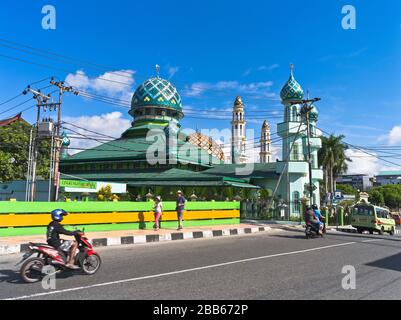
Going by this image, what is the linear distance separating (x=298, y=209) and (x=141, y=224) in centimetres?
1422

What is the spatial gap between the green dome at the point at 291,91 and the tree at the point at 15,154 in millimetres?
22212

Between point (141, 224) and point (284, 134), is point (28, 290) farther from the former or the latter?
point (284, 134)

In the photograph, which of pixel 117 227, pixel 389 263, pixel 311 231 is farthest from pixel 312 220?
pixel 117 227

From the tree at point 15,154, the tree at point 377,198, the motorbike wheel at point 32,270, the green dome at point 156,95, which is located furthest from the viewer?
the tree at point 377,198

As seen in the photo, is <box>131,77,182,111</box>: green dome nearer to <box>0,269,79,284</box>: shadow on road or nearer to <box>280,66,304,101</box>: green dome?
<box>280,66,304,101</box>: green dome

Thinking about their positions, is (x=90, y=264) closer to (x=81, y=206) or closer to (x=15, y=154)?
(x=81, y=206)

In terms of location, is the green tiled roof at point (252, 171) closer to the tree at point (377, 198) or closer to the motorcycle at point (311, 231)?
the motorcycle at point (311, 231)

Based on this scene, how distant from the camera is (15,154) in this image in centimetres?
3222

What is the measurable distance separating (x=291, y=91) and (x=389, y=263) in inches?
978

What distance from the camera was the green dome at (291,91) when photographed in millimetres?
31062

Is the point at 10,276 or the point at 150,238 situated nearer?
the point at 10,276
